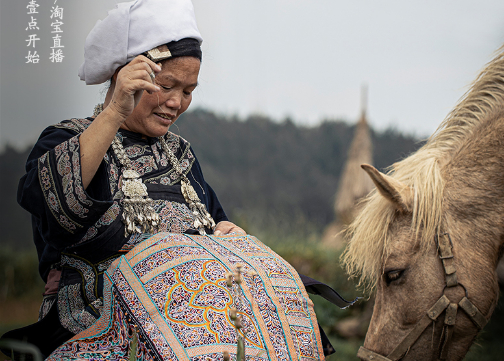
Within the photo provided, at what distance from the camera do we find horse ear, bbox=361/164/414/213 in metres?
2.09

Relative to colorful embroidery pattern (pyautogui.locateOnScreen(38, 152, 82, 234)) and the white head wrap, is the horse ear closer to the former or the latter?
the white head wrap

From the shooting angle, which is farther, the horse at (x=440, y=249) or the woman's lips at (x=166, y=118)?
the horse at (x=440, y=249)

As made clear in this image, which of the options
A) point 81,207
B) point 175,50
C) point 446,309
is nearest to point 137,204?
point 81,207

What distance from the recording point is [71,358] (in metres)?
1.41

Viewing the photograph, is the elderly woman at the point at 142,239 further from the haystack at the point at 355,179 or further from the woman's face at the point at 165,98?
the haystack at the point at 355,179

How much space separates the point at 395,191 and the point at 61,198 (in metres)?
1.53

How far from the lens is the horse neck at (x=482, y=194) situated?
7.03 feet

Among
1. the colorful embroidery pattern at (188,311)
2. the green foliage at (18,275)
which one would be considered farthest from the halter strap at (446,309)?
the green foliage at (18,275)

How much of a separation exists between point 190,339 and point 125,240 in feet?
1.79

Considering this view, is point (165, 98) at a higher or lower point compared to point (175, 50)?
lower

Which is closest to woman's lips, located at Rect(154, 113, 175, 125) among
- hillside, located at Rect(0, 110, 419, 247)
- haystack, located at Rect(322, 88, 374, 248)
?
hillside, located at Rect(0, 110, 419, 247)

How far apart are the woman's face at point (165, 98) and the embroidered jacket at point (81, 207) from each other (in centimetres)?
10

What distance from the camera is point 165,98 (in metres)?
1.94

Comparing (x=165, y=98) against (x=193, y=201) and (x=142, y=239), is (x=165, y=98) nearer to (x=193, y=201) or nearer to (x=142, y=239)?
(x=193, y=201)
